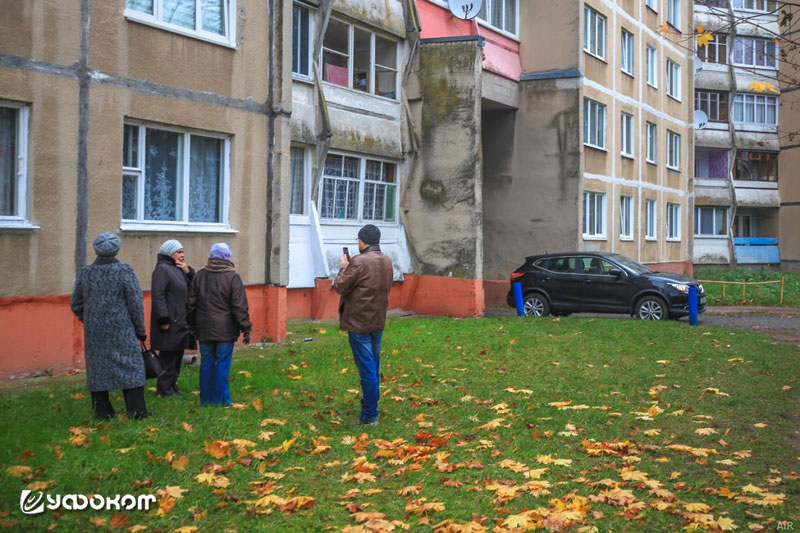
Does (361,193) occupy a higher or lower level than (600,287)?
higher

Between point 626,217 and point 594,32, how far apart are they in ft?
24.5

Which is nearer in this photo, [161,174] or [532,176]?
[161,174]

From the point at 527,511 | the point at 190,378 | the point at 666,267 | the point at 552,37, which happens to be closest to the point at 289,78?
the point at 190,378

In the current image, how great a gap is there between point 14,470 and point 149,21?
8.35 meters

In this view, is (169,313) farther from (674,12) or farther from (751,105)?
(751,105)

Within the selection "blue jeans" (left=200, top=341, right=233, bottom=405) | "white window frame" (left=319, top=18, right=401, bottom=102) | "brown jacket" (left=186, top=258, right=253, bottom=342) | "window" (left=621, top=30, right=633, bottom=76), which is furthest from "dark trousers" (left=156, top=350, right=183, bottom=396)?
"window" (left=621, top=30, right=633, bottom=76)

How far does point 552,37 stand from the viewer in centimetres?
2603

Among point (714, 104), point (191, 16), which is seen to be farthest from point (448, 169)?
point (714, 104)

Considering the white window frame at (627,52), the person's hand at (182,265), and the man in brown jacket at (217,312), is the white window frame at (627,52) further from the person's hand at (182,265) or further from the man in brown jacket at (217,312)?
the man in brown jacket at (217,312)

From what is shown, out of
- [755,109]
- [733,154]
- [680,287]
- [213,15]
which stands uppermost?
[755,109]

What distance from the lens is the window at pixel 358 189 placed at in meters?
19.9

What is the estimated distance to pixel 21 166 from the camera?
35.8 ft

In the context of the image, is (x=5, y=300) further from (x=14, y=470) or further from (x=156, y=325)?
(x=14, y=470)

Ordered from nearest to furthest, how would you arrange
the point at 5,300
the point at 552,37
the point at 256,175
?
the point at 5,300, the point at 256,175, the point at 552,37
